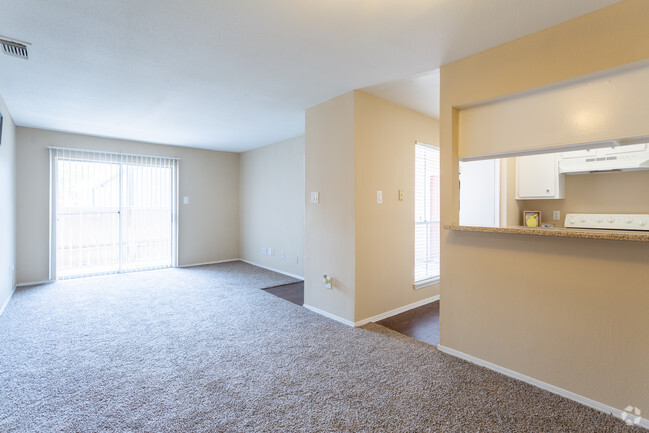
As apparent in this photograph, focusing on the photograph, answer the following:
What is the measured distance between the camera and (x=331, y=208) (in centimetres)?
340

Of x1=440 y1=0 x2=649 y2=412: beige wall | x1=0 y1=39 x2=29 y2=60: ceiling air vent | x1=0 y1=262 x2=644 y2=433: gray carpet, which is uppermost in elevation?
x1=0 y1=39 x2=29 y2=60: ceiling air vent

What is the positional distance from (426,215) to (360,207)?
1425mm

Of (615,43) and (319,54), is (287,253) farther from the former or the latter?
(615,43)

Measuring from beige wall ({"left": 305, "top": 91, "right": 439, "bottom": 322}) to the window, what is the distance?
9.0 inches

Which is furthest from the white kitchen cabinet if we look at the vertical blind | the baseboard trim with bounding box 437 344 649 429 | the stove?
the vertical blind

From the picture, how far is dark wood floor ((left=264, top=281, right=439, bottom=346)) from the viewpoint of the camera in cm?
298

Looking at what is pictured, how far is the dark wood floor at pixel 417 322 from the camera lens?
298 cm

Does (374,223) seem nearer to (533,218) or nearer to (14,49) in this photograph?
(533,218)

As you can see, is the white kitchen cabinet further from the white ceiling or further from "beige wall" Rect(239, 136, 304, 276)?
"beige wall" Rect(239, 136, 304, 276)

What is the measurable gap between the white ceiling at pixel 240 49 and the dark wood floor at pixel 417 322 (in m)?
2.38

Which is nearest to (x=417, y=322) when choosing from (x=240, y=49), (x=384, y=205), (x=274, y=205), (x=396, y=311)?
(x=396, y=311)

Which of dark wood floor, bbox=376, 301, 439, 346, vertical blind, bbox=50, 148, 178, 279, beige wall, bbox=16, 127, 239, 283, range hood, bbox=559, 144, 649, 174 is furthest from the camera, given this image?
vertical blind, bbox=50, 148, 178, 279

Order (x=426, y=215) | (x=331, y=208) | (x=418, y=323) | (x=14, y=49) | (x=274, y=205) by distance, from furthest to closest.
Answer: (x=274, y=205) → (x=426, y=215) → (x=331, y=208) → (x=418, y=323) → (x=14, y=49)

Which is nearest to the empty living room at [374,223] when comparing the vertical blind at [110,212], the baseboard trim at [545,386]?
the baseboard trim at [545,386]
